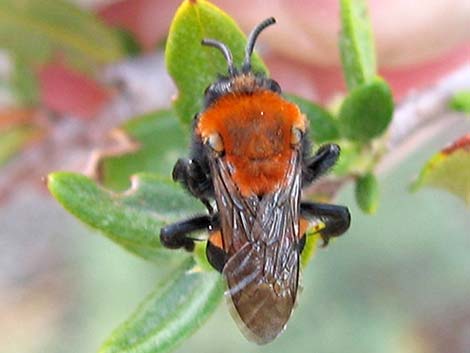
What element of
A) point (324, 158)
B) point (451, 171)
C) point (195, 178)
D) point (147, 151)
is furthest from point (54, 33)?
point (451, 171)

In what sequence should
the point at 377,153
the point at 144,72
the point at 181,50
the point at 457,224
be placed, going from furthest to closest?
the point at 457,224, the point at 144,72, the point at 377,153, the point at 181,50

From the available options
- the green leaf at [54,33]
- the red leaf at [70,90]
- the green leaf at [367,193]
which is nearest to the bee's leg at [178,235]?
the green leaf at [367,193]

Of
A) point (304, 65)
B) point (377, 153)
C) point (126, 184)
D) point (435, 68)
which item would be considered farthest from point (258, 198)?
point (435, 68)

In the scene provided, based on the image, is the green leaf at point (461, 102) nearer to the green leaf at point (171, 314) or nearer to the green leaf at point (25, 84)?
the green leaf at point (171, 314)

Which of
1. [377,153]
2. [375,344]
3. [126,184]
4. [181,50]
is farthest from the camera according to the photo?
[375,344]

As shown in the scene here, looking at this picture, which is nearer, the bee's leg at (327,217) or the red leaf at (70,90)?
the bee's leg at (327,217)

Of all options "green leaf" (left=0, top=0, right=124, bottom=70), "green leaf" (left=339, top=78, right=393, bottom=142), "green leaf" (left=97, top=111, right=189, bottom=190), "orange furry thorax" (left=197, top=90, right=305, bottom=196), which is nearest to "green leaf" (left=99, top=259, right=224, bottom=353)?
"orange furry thorax" (left=197, top=90, right=305, bottom=196)

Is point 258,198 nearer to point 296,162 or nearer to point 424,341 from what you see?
point 296,162
